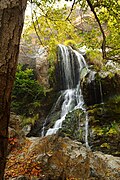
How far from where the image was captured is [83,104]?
40.7 feet

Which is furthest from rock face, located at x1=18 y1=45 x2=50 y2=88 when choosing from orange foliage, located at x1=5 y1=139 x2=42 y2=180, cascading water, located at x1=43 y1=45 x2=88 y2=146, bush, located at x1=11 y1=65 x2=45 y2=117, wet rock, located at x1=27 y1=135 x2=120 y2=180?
orange foliage, located at x1=5 y1=139 x2=42 y2=180

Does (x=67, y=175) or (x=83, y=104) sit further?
(x=83, y=104)

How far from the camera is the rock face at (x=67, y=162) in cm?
406

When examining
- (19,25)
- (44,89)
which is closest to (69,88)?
(44,89)

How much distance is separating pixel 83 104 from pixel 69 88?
255 cm

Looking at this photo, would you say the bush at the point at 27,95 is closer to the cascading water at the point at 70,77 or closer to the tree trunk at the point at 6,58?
the cascading water at the point at 70,77

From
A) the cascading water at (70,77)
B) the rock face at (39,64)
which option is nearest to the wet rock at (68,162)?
the cascading water at (70,77)

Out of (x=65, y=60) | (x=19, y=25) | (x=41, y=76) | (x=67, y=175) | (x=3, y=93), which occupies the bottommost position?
(x=67, y=175)

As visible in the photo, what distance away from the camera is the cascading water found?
12.6 metres

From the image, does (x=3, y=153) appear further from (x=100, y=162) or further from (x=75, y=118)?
(x=75, y=118)

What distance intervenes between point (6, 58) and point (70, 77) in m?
14.3

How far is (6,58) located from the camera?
1018 millimetres

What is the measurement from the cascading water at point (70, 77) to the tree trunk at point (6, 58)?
10.8m

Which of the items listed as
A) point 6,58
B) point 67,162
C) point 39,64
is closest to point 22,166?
point 67,162
